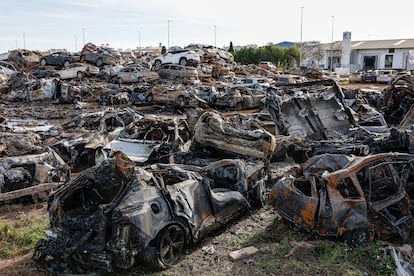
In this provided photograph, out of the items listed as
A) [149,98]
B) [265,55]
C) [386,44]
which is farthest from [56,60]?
[386,44]

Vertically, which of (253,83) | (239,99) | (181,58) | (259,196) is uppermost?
(181,58)

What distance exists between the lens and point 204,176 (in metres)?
6.82

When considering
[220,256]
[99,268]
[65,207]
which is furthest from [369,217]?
[65,207]

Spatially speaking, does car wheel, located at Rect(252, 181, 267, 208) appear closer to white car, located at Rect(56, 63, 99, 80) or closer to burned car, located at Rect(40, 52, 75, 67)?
white car, located at Rect(56, 63, 99, 80)

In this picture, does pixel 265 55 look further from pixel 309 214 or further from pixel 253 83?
pixel 309 214

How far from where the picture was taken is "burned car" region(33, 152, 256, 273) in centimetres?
509

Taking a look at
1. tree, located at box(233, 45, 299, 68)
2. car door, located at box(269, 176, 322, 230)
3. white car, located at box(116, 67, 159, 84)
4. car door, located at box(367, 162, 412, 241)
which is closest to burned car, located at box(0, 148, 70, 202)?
car door, located at box(269, 176, 322, 230)

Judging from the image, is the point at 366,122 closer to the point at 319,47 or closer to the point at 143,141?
the point at 143,141

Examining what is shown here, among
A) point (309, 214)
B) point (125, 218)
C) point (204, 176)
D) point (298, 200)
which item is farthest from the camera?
point (204, 176)

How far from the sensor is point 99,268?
5.28 metres

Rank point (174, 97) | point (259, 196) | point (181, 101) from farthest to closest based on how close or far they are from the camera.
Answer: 1. point (174, 97)
2. point (181, 101)
3. point (259, 196)

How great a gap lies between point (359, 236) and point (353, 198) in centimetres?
55

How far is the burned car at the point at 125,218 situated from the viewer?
5094 millimetres

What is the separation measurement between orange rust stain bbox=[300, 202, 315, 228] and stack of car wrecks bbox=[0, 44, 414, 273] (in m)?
0.01
